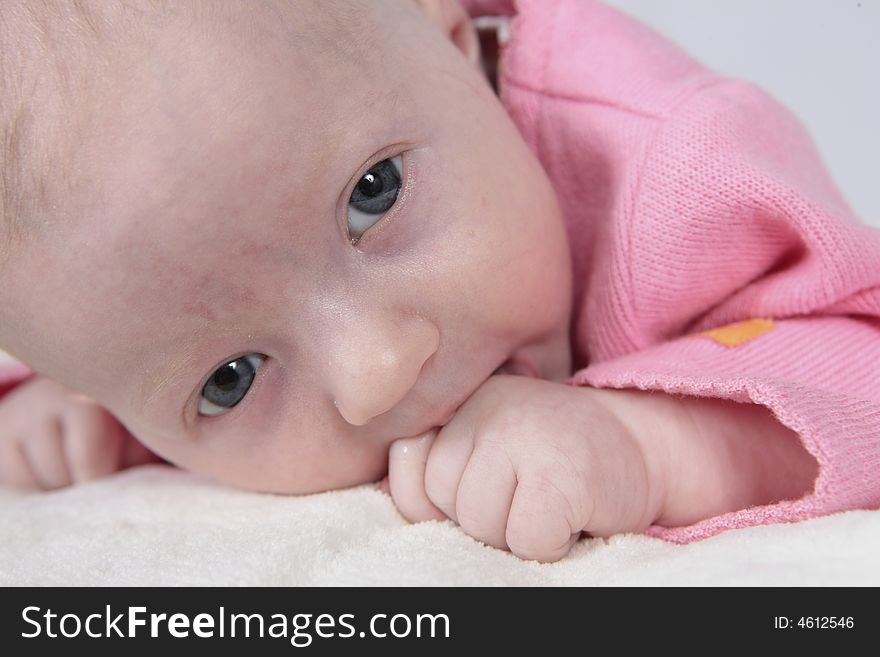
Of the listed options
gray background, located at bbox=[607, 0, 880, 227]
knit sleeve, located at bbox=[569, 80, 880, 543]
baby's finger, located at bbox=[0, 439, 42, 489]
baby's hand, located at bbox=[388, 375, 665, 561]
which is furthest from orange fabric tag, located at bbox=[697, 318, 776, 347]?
baby's finger, located at bbox=[0, 439, 42, 489]

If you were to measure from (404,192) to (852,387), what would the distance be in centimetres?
49

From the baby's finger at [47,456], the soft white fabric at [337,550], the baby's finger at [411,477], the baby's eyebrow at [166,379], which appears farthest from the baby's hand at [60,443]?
the baby's finger at [411,477]

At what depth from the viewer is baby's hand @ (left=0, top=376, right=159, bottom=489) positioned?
116cm

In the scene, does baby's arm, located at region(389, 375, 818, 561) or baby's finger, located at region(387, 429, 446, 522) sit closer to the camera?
baby's arm, located at region(389, 375, 818, 561)

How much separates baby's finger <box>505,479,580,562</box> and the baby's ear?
575mm

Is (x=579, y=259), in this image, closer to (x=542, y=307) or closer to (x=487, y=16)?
(x=542, y=307)

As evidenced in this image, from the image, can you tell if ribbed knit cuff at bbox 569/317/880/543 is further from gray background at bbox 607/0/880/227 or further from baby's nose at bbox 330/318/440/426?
gray background at bbox 607/0/880/227

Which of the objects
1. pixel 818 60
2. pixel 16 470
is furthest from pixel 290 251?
pixel 818 60

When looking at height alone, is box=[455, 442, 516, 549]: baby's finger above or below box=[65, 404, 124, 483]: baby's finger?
above

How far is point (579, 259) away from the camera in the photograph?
121cm

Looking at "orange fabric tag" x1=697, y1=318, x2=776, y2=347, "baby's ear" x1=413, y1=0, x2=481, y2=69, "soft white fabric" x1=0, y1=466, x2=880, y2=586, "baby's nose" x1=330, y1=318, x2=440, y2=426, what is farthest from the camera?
"baby's ear" x1=413, y1=0, x2=481, y2=69

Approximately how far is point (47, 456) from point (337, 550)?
554 mm

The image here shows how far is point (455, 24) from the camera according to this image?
117cm

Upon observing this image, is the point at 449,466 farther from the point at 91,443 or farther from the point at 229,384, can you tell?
the point at 91,443
